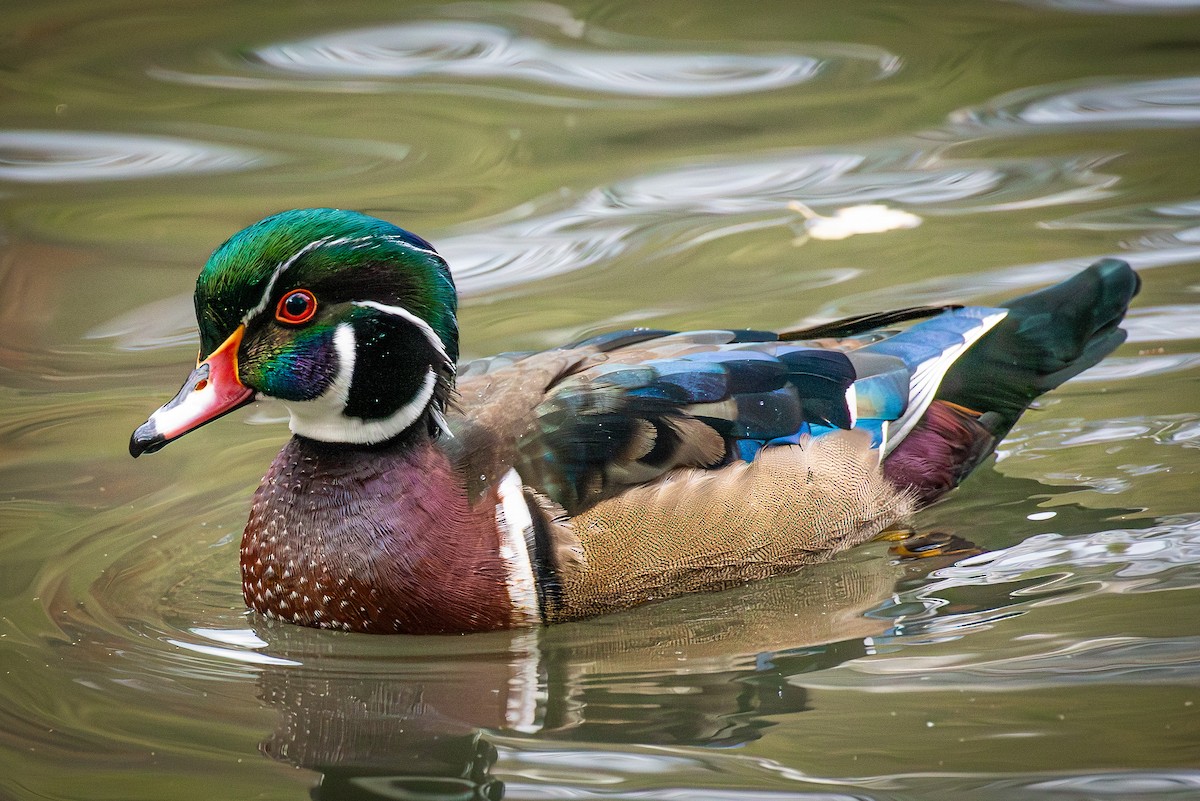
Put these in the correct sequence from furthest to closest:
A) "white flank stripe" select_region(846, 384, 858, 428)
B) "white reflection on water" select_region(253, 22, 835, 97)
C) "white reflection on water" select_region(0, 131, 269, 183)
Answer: "white reflection on water" select_region(253, 22, 835, 97) < "white reflection on water" select_region(0, 131, 269, 183) < "white flank stripe" select_region(846, 384, 858, 428)

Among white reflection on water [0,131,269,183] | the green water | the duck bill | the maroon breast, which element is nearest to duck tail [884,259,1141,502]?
the green water

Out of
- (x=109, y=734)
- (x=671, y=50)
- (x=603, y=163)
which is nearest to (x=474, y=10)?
(x=671, y=50)

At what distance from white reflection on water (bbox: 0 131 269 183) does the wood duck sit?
447 centimetres

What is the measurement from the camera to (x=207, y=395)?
4.71m

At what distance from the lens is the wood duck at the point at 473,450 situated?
473cm

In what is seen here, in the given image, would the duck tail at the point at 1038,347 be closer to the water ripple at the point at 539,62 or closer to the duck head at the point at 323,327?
the duck head at the point at 323,327

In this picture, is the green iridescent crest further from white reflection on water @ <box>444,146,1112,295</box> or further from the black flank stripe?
white reflection on water @ <box>444,146,1112,295</box>

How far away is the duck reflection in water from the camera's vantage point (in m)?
4.21

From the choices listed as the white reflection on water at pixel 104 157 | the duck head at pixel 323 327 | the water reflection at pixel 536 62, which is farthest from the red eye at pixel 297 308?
the water reflection at pixel 536 62

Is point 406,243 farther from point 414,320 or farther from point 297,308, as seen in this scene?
point 297,308

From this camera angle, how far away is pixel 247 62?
10156mm

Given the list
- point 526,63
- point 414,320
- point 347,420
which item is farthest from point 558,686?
point 526,63

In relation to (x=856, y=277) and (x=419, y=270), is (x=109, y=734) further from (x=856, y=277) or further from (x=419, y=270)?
(x=856, y=277)

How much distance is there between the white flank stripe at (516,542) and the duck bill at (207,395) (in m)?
0.90
